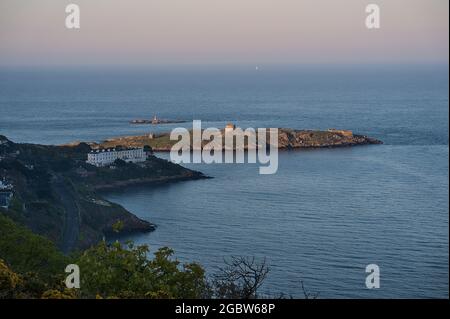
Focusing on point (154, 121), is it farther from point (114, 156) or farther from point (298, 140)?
Result: point (114, 156)

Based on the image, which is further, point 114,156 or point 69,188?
point 114,156

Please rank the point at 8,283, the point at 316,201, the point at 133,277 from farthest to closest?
the point at 316,201
the point at 133,277
the point at 8,283

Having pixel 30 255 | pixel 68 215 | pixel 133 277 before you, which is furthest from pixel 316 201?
pixel 133 277

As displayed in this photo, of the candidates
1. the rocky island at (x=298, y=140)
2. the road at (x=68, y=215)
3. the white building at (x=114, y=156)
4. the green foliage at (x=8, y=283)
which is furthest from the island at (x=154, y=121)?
the green foliage at (x=8, y=283)

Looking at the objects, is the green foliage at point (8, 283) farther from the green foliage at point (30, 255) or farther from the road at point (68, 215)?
the road at point (68, 215)

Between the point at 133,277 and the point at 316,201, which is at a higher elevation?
the point at 133,277

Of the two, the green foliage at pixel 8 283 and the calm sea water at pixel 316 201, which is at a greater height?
the green foliage at pixel 8 283

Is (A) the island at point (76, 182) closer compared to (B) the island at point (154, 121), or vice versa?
(A) the island at point (76, 182)

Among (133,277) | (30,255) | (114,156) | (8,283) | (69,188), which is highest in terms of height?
(8,283)

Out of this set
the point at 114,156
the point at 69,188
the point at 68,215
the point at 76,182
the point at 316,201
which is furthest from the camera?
the point at 114,156
